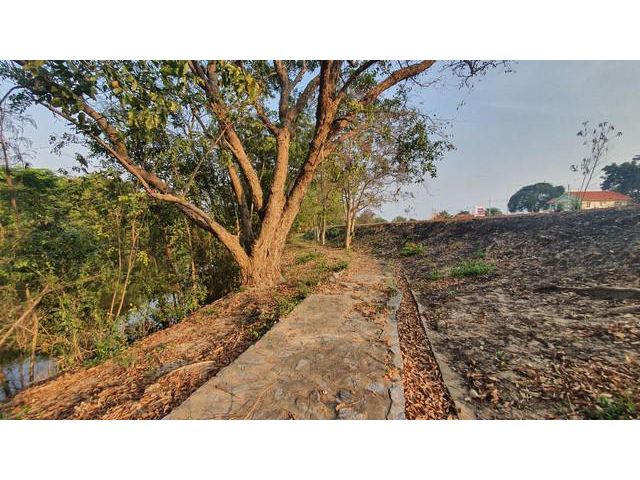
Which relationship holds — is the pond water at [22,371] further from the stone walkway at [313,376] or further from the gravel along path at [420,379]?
the gravel along path at [420,379]

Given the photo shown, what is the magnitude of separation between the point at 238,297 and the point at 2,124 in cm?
388

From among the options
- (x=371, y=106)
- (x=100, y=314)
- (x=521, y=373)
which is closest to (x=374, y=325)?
(x=521, y=373)

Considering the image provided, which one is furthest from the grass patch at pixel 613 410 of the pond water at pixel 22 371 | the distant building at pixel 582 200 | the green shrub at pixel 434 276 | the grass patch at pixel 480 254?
the distant building at pixel 582 200

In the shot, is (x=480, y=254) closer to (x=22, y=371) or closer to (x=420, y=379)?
(x=420, y=379)

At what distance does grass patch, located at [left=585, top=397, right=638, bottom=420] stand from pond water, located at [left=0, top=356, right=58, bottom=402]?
610cm

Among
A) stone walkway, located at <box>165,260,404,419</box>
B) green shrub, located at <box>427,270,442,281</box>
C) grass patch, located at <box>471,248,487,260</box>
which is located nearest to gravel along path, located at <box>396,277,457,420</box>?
stone walkway, located at <box>165,260,404,419</box>

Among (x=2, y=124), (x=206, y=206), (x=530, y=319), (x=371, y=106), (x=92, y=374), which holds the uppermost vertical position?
(x=371, y=106)

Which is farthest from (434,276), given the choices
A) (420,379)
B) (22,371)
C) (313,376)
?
(22,371)

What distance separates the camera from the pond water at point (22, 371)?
11.2ft

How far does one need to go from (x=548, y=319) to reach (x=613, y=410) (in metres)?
1.67

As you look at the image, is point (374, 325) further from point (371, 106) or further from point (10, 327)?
point (10, 327)

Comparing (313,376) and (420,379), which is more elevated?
(313,376)

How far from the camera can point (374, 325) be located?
11.1ft

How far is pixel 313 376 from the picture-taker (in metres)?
2.22
